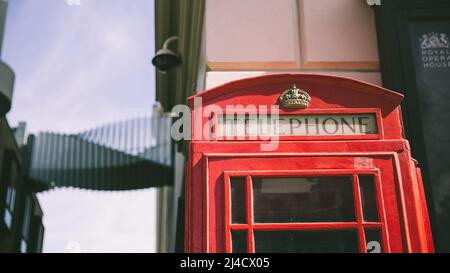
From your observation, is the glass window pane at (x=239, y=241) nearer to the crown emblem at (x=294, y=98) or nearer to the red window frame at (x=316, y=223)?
the red window frame at (x=316, y=223)

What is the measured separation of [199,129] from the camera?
3600mm

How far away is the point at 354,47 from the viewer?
4.98m

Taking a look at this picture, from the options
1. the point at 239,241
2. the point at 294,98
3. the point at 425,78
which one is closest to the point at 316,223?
the point at 239,241

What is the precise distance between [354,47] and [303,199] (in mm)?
2090

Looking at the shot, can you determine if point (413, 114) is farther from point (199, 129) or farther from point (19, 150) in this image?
point (19, 150)

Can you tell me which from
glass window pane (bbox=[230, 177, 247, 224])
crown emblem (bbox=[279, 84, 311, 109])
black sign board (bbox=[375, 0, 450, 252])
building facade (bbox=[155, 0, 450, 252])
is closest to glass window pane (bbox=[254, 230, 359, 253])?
glass window pane (bbox=[230, 177, 247, 224])

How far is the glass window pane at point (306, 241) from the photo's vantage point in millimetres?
3324

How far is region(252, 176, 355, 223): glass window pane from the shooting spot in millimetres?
3379

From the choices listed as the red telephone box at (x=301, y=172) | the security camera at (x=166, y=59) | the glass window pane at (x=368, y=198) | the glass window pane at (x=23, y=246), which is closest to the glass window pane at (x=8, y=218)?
the glass window pane at (x=23, y=246)

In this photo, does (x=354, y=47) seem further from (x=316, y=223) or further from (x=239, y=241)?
(x=239, y=241)

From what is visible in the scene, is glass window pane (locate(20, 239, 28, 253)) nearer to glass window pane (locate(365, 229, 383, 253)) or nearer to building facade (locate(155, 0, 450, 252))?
building facade (locate(155, 0, 450, 252))

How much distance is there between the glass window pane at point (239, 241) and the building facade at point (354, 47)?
1702mm

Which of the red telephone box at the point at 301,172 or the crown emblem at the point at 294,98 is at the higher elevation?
the crown emblem at the point at 294,98
